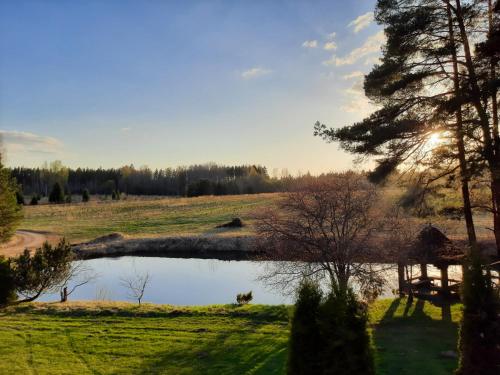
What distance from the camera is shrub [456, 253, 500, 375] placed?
7906 millimetres

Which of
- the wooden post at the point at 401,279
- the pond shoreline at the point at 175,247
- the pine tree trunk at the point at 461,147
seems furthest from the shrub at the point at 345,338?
the pond shoreline at the point at 175,247

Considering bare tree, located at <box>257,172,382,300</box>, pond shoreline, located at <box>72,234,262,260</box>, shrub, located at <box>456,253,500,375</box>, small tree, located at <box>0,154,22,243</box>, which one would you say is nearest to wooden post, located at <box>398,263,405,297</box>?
bare tree, located at <box>257,172,382,300</box>

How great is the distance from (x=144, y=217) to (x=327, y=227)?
162ft

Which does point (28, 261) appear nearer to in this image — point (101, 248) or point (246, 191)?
point (101, 248)

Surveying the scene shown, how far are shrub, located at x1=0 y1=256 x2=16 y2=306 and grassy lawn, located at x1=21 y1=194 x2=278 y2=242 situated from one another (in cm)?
2779

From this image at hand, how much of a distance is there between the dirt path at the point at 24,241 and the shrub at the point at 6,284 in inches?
835

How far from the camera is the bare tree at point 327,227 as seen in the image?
17.6 m

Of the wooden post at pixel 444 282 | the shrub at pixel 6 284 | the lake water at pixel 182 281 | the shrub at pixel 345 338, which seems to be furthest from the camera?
the lake water at pixel 182 281

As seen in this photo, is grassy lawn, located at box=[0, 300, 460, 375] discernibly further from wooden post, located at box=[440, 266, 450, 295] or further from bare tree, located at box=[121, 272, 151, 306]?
bare tree, located at box=[121, 272, 151, 306]

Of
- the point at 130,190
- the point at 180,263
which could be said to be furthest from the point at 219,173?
the point at 180,263

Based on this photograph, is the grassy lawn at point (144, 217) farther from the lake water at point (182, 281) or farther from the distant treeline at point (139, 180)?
the distant treeline at point (139, 180)

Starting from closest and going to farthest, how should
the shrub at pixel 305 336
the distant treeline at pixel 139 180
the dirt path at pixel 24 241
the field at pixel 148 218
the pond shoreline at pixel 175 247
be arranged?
the shrub at pixel 305 336 < the dirt path at pixel 24 241 < the pond shoreline at pixel 175 247 < the field at pixel 148 218 < the distant treeline at pixel 139 180

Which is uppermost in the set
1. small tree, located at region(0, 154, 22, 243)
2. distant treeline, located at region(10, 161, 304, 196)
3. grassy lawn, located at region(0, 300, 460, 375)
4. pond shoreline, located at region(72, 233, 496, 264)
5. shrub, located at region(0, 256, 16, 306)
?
distant treeline, located at region(10, 161, 304, 196)

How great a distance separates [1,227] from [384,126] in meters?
31.9
